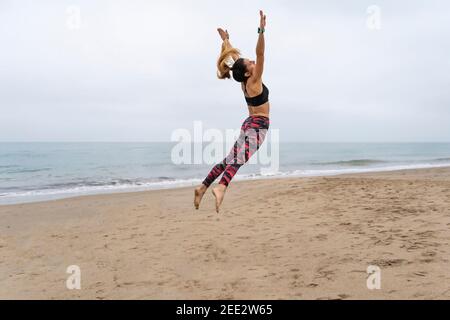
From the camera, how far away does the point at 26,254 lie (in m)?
9.13

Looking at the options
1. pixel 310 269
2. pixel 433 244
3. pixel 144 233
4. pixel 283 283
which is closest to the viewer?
pixel 283 283

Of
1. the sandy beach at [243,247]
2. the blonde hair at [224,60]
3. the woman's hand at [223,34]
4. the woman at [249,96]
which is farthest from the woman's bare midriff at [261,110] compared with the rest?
the sandy beach at [243,247]

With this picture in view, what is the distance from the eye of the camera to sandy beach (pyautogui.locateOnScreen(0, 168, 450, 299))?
6.18 meters

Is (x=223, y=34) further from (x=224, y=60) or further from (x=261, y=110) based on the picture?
→ (x=261, y=110)

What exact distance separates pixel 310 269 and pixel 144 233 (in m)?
4.92

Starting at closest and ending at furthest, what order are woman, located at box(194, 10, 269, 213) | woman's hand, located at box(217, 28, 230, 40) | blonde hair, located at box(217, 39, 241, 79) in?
woman, located at box(194, 10, 269, 213) → blonde hair, located at box(217, 39, 241, 79) → woman's hand, located at box(217, 28, 230, 40)

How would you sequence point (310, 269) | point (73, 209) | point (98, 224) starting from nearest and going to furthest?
point (310, 269) < point (98, 224) < point (73, 209)

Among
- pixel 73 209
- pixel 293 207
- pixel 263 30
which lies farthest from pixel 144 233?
pixel 263 30

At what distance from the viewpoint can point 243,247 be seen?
8.44m

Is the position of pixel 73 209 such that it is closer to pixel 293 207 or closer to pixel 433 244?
pixel 293 207

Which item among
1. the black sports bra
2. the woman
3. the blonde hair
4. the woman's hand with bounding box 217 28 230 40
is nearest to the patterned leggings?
the woman

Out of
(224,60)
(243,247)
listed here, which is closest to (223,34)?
(224,60)

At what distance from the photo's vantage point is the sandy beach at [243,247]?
6.18 metres

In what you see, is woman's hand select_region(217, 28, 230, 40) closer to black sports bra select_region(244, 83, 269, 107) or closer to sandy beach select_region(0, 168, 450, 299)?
black sports bra select_region(244, 83, 269, 107)
